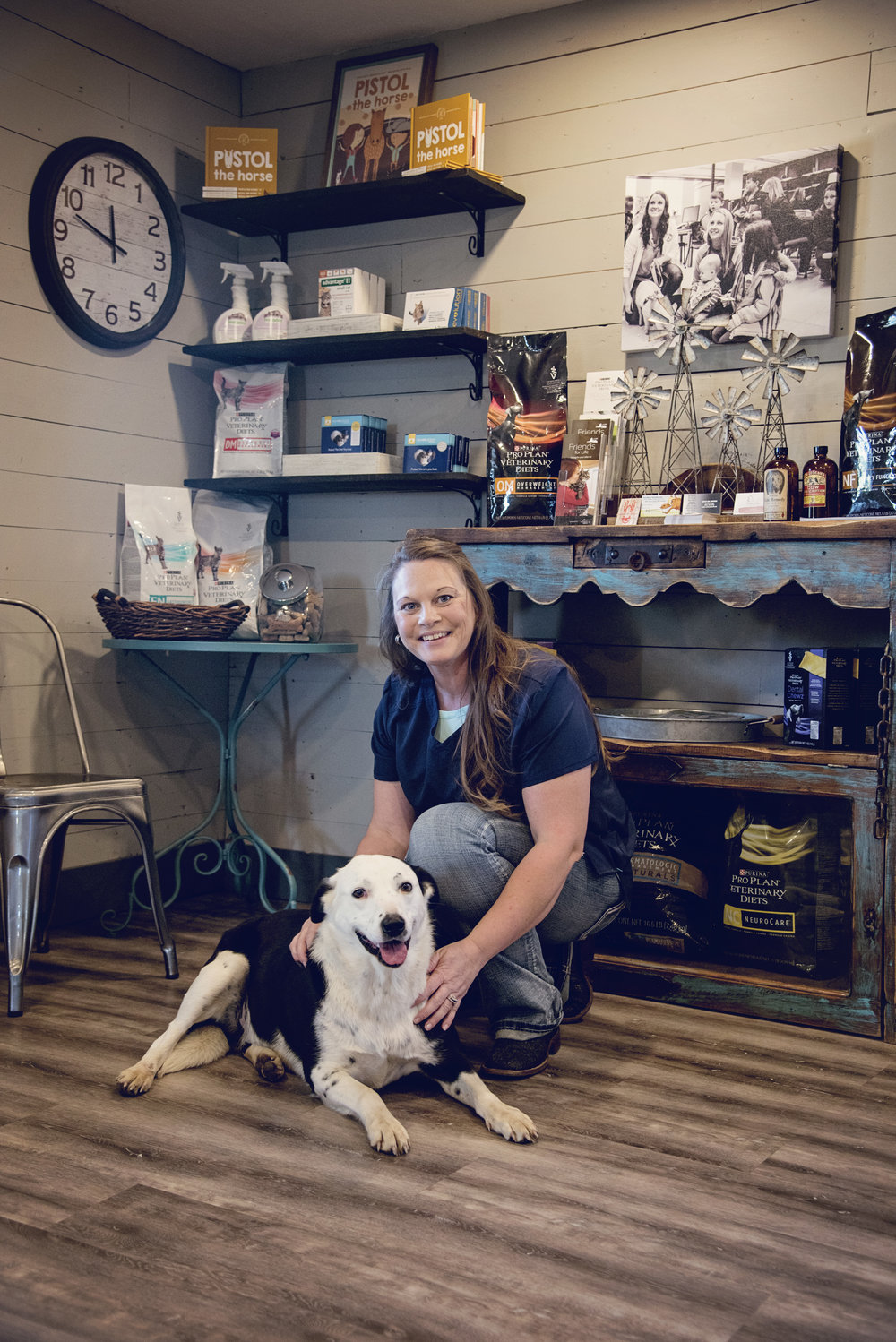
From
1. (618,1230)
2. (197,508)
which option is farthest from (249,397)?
(618,1230)

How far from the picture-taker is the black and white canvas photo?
262 centimetres

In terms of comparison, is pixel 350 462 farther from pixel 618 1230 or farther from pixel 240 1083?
pixel 618 1230

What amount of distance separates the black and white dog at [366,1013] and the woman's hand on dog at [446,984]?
20 mm

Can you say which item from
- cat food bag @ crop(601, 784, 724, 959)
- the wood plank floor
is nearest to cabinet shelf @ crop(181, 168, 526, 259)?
cat food bag @ crop(601, 784, 724, 959)

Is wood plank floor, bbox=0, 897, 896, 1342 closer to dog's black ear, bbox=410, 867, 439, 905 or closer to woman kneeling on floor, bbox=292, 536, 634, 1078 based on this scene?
woman kneeling on floor, bbox=292, 536, 634, 1078

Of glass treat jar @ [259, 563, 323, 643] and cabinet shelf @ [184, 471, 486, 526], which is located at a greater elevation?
cabinet shelf @ [184, 471, 486, 526]

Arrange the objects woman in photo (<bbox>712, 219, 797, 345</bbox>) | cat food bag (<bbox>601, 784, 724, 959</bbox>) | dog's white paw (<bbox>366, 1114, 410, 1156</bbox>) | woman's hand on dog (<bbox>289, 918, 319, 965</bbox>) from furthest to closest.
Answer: woman in photo (<bbox>712, 219, 797, 345</bbox>) < cat food bag (<bbox>601, 784, 724, 959</bbox>) < woman's hand on dog (<bbox>289, 918, 319, 965</bbox>) < dog's white paw (<bbox>366, 1114, 410, 1156</bbox>)

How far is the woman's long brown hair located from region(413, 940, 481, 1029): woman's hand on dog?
1.05ft

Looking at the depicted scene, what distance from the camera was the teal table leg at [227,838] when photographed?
3188 millimetres

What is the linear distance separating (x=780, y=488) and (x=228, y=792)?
181 centimetres

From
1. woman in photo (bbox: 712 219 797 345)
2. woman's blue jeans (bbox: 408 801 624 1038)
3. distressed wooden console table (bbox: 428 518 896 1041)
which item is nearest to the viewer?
woman's blue jeans (bbox: 408 801 624 1038)

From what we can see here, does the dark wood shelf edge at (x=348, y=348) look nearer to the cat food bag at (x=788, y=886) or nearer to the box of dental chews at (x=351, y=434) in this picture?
the box of dental chews at (x=351, y=434)

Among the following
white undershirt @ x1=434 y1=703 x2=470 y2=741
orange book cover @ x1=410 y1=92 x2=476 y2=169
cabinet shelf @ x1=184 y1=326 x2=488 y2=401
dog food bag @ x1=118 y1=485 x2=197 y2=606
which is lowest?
white undershirt @ x1=434 y1=703 x2=470 y2=741

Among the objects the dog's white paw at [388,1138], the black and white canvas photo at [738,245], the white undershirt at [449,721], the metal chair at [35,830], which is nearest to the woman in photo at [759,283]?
the black and white canvas photo at [738,245]
